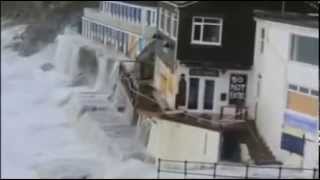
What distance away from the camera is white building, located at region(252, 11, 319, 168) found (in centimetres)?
773

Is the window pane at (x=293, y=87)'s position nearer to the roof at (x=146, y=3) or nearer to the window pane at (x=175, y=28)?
the window pane at (x=175, y=28)

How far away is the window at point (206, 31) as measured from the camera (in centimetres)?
873

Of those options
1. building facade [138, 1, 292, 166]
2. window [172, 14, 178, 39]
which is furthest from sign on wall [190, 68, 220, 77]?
window [172, 14, 178, 39]

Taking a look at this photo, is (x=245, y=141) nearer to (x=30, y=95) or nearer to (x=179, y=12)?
(x=179, y=12)

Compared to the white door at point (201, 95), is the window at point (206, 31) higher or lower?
higher

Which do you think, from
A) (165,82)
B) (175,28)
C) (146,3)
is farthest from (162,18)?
(146,3)

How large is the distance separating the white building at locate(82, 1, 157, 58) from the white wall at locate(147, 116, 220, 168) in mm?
2710

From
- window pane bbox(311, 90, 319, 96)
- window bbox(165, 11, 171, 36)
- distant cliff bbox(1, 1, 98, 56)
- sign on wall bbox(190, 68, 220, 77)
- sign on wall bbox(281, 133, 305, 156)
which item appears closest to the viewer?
window pane bbox(311, 90, 319, 96)

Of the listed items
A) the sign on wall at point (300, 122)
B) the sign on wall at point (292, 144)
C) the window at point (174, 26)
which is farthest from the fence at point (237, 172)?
the window at point (174, 26)

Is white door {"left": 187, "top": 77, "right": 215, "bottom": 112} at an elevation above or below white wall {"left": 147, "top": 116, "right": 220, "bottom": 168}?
above

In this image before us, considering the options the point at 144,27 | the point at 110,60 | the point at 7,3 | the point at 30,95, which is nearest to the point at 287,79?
the point at 144,27

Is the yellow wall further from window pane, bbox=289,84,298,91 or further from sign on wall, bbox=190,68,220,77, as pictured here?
window pane, bbox=289,84,298,91

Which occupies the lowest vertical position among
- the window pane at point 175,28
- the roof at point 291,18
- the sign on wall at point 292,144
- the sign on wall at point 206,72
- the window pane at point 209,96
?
the sign on wall at point 292,144

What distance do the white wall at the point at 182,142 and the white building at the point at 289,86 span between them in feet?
1.76
